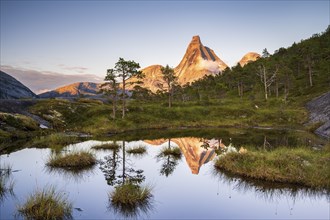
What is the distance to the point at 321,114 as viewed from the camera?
62.3 meters

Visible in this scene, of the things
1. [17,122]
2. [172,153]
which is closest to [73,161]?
[172,153]

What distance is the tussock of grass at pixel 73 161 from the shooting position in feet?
80.9

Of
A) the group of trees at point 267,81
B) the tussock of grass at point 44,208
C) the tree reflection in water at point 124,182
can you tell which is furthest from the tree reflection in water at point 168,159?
the group of trees at point 267,81

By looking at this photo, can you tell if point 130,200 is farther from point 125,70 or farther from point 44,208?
point 125,70

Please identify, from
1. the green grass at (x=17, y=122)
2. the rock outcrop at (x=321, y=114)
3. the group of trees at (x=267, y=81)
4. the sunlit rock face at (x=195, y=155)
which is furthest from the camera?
the group of trees at (x=267, y=81)

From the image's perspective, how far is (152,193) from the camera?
58.9ft

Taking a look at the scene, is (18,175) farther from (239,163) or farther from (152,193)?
(239,163)

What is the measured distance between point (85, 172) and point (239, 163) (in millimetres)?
11755

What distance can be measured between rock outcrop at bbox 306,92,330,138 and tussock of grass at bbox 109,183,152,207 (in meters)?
40.0

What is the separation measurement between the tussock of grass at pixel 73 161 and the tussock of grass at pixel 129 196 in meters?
9.35

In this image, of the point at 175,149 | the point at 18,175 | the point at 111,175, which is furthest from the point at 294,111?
the point at 18,175

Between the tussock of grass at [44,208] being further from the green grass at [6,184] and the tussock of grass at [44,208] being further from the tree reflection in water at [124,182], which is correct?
the green grass at [6,184]

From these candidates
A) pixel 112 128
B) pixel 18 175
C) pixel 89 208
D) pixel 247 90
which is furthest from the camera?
pixel 247 90

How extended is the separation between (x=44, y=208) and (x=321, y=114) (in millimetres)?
61809
